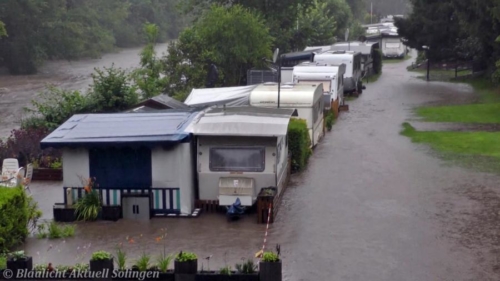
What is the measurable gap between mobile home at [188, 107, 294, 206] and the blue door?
1.15 meters

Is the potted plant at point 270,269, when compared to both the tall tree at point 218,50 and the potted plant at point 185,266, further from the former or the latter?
the tall tree at point 218,50

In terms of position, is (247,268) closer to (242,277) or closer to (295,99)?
(242,277)

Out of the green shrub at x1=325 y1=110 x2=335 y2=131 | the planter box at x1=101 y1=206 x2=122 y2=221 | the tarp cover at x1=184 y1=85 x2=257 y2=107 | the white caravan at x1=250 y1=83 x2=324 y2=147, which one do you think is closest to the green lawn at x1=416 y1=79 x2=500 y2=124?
the green shrub at x1=325 y1=110 x2=335 y2=131

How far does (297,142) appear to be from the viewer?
71.5 feet

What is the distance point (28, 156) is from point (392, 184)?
9868 mm

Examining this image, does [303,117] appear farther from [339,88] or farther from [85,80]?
[85,80]

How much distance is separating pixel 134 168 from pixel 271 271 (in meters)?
5.60

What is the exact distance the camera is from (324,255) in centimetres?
1432

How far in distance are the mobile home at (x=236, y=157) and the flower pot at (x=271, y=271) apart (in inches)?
196

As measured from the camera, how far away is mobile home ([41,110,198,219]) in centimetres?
1688

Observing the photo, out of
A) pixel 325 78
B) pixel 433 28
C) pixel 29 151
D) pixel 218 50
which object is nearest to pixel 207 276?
pixel 29 151

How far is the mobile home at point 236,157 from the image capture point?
17.2 metres

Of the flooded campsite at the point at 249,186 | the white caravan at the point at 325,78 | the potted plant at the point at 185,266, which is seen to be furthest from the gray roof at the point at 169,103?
the potted plant at the point at 185,266

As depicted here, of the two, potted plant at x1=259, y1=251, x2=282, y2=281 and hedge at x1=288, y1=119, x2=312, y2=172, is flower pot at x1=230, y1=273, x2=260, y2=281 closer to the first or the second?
potted plant at x1=259, y1=251, x2=282, y2=281
